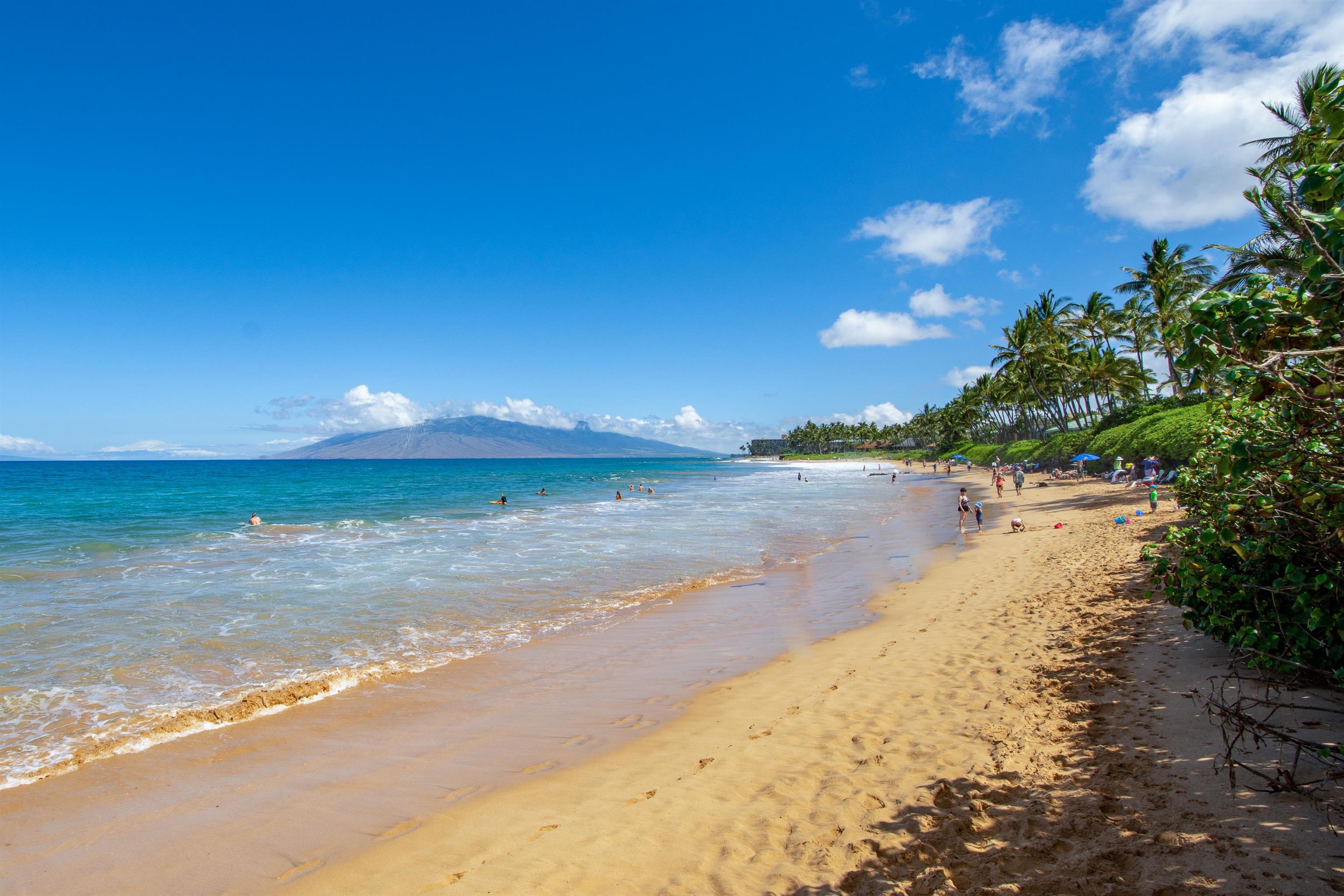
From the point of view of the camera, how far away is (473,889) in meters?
4.15

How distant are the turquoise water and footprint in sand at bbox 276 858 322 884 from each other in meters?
3.62

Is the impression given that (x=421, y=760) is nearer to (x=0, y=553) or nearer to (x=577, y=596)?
(x=577, y=596)

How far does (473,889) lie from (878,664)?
577cm

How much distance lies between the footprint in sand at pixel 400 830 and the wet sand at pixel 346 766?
0.01 meters

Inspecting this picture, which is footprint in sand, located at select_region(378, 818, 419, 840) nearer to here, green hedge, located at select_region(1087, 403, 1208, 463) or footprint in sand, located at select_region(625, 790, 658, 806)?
footprint in sand, located at select_region(625, 790, 658, 806)

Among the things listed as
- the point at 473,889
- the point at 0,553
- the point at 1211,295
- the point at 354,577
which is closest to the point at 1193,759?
the point at 1211,295

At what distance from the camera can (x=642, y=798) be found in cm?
523

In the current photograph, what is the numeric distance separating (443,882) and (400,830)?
36.4 inches

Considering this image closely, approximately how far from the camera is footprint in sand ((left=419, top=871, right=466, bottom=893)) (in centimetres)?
421

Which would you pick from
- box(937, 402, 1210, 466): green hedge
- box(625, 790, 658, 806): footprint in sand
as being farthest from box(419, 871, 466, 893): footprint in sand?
box(937, 402, 1210, 466): green hedge

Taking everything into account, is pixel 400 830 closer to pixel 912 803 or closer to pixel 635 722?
pixel 635 722

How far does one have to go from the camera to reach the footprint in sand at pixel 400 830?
192 inches

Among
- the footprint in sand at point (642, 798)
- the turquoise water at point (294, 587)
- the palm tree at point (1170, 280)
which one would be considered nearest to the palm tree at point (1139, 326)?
the palm tree at point (1170, 280)

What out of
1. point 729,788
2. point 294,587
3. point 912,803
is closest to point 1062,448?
point 294,587
